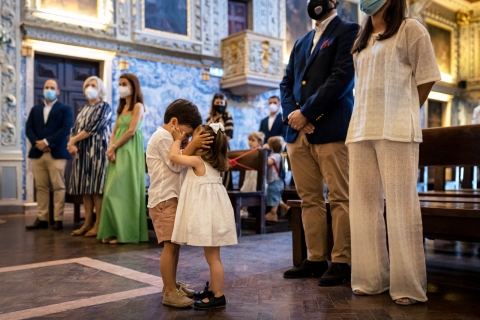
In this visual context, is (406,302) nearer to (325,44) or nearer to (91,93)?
(325,44)

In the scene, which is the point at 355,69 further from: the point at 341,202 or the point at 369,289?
the point at 369,289

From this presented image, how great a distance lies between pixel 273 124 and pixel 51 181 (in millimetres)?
3709

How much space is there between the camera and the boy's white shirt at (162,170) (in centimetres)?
301

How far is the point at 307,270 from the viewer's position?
11.9 feet

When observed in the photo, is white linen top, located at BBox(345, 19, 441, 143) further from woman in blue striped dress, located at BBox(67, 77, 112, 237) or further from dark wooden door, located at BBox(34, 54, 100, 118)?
dark wooden door, located at BBox(34, 54, 100, 118)

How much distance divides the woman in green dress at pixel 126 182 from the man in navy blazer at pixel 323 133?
2.26 metres

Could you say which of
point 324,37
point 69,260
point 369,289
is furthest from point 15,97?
point 369,289

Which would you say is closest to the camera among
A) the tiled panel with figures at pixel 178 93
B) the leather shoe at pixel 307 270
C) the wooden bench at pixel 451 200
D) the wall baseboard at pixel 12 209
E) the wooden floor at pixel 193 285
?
the wooden floor at pixel 193 285

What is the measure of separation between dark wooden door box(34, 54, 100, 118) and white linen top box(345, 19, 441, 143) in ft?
27.6

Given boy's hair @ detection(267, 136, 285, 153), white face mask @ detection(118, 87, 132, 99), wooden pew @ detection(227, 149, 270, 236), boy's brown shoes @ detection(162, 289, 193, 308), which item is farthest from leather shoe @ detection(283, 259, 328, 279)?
boy's hair @ detection(267, 136, 285, 153)

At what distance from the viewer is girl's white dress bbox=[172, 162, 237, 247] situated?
109 inches

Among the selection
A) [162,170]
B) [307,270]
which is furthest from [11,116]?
[307,270]

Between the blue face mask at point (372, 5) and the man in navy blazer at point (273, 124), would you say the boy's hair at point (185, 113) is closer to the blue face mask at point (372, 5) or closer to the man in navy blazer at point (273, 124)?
the blue face mask at point (372, 5)

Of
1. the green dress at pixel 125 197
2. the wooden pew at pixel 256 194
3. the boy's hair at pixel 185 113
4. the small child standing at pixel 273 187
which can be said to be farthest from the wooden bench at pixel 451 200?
the small child standing at pixel 273 187
